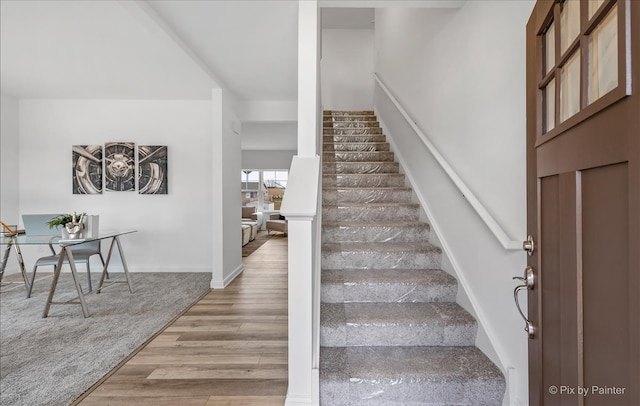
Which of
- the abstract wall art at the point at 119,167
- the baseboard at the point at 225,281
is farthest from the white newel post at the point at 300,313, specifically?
the abstract wall art at the point at 119,167

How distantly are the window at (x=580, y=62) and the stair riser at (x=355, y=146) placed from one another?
316cm

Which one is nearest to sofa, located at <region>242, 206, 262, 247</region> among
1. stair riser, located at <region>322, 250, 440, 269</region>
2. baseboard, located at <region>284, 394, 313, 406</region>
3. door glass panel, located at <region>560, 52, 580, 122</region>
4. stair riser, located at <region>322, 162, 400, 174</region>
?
stair riser, located at <region>322, 162, 400, 174</region>

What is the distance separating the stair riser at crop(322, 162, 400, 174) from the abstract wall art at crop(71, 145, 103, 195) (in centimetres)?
343

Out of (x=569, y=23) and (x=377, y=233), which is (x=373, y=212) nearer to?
(x=377, y=233)

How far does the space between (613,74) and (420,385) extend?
1512 mm

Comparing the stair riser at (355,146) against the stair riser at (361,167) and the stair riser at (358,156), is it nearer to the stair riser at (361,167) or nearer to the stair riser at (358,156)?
the stair riser at (358,156)

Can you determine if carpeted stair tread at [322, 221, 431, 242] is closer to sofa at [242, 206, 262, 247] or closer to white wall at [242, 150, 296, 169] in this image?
sofa at [242, 206, 262, 247]

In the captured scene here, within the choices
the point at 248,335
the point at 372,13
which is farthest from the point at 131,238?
the point at 372,13

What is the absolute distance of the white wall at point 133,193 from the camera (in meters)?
4.64

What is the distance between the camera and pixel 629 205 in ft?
1.98

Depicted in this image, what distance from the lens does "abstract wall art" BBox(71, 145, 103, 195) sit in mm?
4633

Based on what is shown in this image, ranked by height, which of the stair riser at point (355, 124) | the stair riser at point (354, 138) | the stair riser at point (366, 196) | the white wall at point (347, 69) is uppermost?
the white wall at point (347, 69)

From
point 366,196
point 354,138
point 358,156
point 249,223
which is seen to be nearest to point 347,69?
point 354,138

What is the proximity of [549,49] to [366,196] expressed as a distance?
89.5 inches
